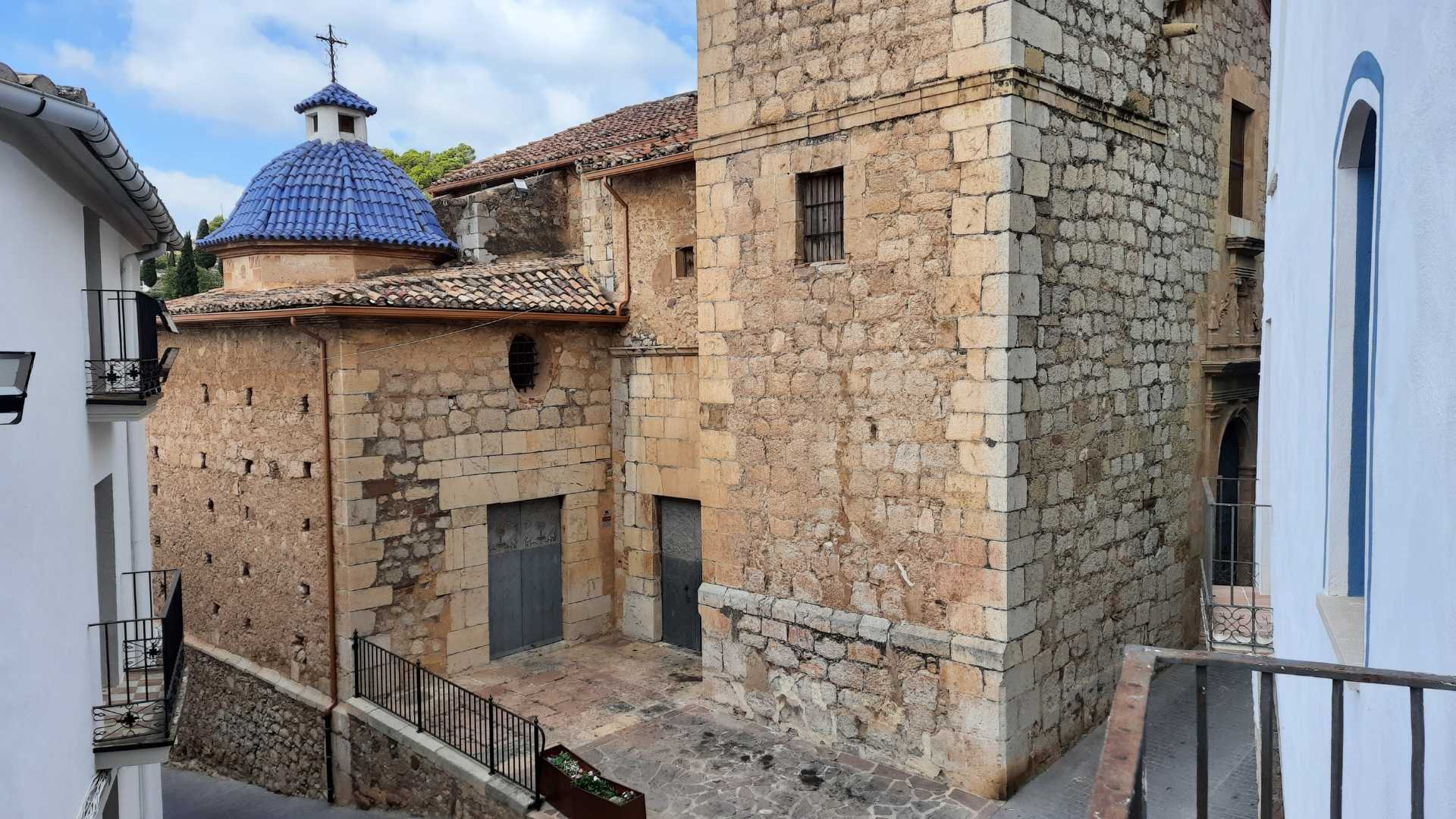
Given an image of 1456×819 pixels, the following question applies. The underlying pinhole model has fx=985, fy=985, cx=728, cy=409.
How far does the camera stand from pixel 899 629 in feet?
26.2

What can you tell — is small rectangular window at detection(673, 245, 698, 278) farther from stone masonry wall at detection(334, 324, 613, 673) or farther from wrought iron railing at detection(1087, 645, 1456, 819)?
wrought iron railing at detection(1087, 645, 1456, 819)

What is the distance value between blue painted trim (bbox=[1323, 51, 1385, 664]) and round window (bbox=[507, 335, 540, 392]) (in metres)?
9.33

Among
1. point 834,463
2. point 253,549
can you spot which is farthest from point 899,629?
point 253,549

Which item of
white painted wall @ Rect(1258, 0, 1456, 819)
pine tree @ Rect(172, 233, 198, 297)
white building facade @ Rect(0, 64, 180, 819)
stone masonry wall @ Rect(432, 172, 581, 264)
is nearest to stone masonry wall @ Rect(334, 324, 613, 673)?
white building facade @ Rect(0, 64, 180, 819)

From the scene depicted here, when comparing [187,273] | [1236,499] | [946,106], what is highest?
[187,273]

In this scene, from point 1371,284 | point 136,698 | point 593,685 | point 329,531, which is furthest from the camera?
point 593,685

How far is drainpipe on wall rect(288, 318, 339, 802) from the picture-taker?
32.6 ft

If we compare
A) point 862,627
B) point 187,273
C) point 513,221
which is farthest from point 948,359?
point 187,273

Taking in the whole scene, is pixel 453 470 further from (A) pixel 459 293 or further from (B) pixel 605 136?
(B) pixel 605 136

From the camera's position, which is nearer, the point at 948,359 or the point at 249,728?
the point at 948,359

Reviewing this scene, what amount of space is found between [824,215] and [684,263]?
3.27 metres

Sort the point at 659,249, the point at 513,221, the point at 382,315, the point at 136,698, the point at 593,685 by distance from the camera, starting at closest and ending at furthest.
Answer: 1. the point at 136,698
2. the point at 382,315
3. the point at 593,685
4. the point at 659,249
5. the point at 513,221

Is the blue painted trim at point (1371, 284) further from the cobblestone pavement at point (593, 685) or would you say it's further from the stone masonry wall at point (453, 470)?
the stone masonry wall at point (453, 470)

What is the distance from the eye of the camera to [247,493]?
36.0ft
